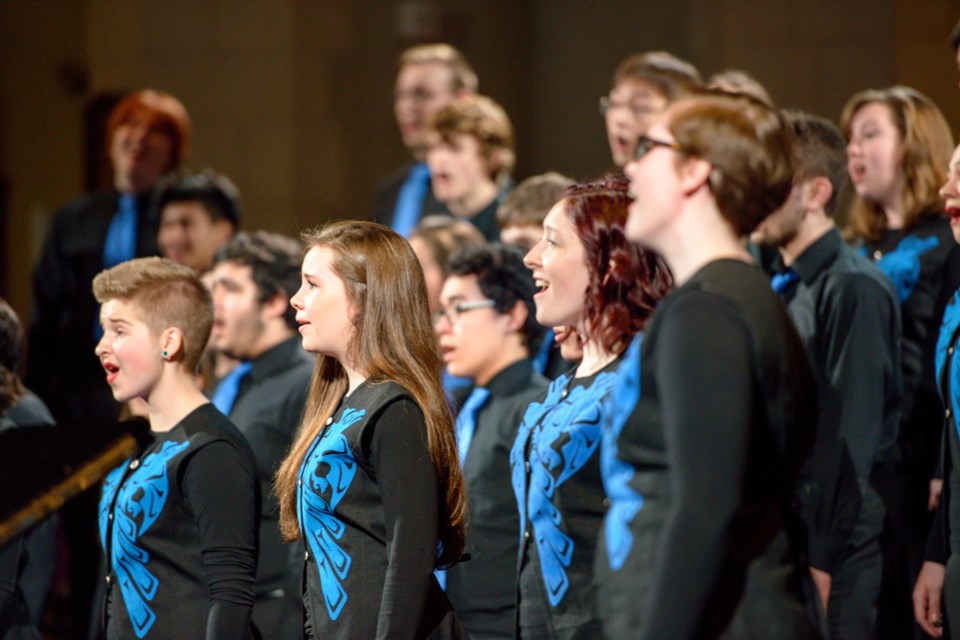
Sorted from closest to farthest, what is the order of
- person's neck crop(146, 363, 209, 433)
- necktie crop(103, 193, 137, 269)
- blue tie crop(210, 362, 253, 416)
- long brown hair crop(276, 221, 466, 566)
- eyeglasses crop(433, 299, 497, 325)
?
long brown hair crop(276, 221, 466, 566), person's neck crop(146, 363, 209, 433), eyeglasses crop(433, 299, 497, 325), blue tie crop(210, 362, 253, 416), necktie crop(103, 193, 137, 269)

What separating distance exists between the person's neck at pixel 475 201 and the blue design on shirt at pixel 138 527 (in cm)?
223

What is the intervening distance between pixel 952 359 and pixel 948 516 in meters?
0.37

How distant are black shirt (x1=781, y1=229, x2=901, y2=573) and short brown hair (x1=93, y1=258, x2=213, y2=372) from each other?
1497mm

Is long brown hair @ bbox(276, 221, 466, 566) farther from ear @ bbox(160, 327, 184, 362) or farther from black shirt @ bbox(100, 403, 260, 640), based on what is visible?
ear @ bbox(160, 327, 184, 362)

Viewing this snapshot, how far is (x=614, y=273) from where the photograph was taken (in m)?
2.50

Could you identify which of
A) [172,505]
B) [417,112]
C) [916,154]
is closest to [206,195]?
[417,112]

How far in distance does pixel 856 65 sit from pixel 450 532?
3786mm

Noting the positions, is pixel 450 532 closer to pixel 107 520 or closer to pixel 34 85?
pixel 107 520

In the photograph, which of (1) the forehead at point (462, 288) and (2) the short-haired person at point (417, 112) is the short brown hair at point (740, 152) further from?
(2) the short-haired person at point (417, 112)

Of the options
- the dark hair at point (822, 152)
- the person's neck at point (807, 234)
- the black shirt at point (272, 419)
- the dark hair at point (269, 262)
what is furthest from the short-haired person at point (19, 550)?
the dark hair at point (822, 152)

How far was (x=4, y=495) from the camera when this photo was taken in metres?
2.34

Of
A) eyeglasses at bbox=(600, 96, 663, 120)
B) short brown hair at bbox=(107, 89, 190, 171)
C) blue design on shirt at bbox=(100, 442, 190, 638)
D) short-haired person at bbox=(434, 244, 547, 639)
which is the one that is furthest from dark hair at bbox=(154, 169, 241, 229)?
blue design on shirt at bbox=(100, 442, 190, 638)

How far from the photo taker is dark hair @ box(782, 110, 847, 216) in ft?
11.3

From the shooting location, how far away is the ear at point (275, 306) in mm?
4059
